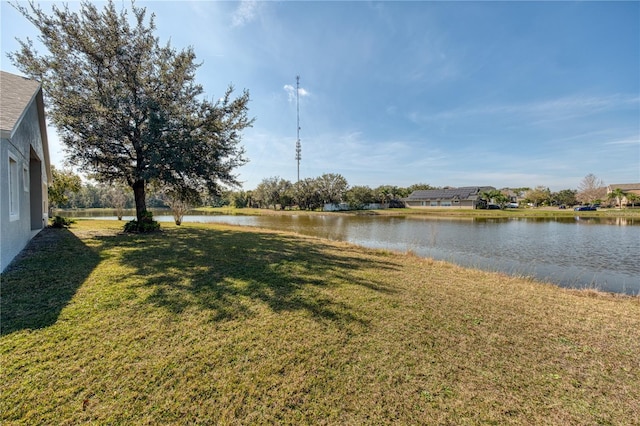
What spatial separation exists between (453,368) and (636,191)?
92.1 m

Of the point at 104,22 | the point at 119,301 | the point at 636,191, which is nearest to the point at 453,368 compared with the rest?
the point at 119,301

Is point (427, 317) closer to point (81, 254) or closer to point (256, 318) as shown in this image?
point (256, 318)

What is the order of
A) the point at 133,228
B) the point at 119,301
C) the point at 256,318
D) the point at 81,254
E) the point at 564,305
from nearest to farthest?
1. the point at 256,318
2. the point at 119,301
3. the point at 564,305
4. the point at 81,254
5. the point at 133,228

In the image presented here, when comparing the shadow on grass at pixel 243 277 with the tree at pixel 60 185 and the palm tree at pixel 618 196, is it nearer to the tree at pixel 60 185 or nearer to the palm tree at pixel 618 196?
the tree at pixel 60 185

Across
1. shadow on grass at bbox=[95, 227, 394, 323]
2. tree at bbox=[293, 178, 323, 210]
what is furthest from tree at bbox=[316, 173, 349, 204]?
shadow on grass at bbox=[95, 227, 394, 323]

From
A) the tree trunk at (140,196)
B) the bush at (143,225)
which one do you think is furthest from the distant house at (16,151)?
the bush at (143,225)

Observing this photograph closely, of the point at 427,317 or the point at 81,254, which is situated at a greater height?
the point at 81,254

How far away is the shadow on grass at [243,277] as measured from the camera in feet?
14.5

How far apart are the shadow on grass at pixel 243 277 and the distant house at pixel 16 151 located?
86.6 inches

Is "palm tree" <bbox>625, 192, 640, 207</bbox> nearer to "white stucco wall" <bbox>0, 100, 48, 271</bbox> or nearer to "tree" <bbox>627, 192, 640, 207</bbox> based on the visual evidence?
"tree" <bbox>627, 192, 640, 207</bbox>

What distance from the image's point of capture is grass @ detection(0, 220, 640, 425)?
2428mm

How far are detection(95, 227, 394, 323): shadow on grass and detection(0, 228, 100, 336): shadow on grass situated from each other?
102 centimetres

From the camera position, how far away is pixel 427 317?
4.32 meters

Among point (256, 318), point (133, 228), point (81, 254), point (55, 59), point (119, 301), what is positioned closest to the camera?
point (256, 318)
